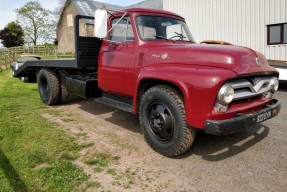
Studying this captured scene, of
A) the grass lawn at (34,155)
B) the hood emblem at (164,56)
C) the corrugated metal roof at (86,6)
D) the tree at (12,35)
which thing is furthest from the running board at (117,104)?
the tree at (12,35)

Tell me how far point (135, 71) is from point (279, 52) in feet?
30.7

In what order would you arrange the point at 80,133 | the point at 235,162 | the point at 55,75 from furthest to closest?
the point at 55,75 < the point at 80,133 < the point at 235,162

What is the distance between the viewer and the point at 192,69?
3.76m

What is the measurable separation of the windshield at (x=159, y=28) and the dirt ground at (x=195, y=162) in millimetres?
1722

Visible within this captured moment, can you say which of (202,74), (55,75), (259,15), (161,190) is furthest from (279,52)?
(161,190)

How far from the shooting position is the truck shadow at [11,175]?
134 inches

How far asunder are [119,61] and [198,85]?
6.16ft

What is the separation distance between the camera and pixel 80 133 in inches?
212

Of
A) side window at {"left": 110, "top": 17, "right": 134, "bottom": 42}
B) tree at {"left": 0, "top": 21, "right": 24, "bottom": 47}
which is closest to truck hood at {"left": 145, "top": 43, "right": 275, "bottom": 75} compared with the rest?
side window at {"left": 110, "top": 17, "right": 134, "bottom": 42}

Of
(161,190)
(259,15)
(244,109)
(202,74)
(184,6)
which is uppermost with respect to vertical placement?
(184,6)

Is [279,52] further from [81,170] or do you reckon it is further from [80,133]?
[81,170]

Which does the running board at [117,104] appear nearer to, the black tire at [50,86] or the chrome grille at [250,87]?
the chrome grille at [250,87]

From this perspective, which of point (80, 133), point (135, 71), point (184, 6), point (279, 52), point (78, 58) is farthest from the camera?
point (184, 6)

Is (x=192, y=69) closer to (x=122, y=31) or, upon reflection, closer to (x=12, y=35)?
(x=122, y=31)
